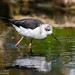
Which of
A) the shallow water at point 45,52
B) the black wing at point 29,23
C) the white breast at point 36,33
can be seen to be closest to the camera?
the shallow water at point 45,52

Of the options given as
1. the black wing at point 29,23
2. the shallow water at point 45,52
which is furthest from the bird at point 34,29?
the shallow water at point 45,52

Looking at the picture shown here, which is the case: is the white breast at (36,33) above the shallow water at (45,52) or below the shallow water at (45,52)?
above

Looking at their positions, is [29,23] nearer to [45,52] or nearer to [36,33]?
[36,33]

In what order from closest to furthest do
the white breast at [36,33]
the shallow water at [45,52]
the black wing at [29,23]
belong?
the shallow water at [45,52] → the white breast at [36,33] → the black wing at [29,23]

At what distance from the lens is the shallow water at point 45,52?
429 inches

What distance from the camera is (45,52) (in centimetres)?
1346

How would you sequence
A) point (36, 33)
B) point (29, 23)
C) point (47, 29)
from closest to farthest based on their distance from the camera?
point (36, 33) < point (47, 29) < point (29, 23)

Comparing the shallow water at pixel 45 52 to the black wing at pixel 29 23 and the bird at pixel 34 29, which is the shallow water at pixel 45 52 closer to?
the bird at pixel 34 29

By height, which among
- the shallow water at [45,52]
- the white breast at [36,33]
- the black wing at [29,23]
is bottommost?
the shallow water at [45,52]

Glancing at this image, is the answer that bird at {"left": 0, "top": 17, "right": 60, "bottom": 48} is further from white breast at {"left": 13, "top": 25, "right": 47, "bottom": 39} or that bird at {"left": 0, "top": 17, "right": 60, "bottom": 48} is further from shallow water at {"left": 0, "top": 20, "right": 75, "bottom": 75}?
shallow water at {"left": 0, "top": 20, "right": 75, "bottom": 75}

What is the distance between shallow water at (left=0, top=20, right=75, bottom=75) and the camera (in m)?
10.9

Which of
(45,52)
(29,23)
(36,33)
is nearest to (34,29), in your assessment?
(36,33)

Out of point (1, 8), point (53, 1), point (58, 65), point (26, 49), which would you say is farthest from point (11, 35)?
point (53, 1)

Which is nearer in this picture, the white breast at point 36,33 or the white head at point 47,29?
the white breast at point 36,33
